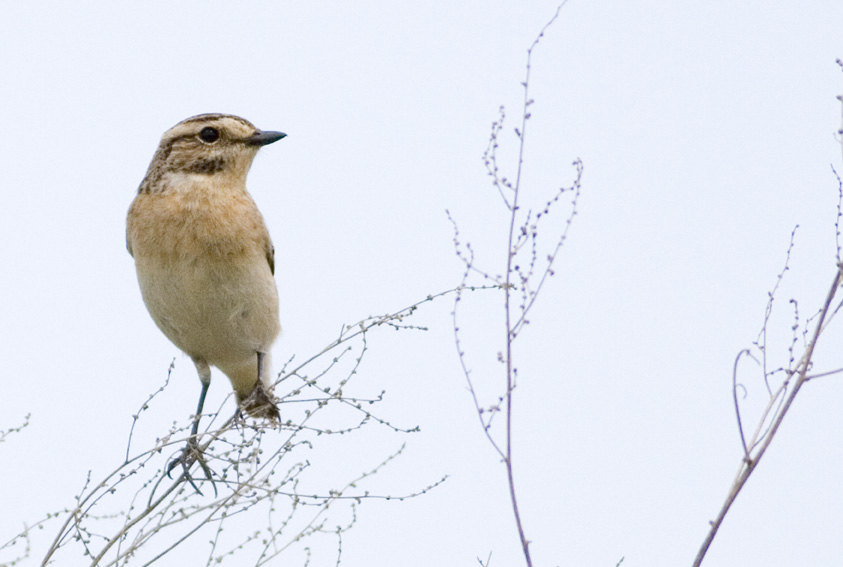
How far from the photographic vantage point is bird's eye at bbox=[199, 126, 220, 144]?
22.9 ft

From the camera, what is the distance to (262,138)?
690cm

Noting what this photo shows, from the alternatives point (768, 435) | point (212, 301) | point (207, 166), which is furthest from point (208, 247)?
point (768, 435)

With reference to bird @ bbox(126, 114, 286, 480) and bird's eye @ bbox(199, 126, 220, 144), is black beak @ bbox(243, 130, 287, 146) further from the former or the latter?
bird's eye @ bbox(199, 126, 220, 144)

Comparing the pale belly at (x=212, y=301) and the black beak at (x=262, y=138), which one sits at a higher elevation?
the black beak at (x=262, y=138)

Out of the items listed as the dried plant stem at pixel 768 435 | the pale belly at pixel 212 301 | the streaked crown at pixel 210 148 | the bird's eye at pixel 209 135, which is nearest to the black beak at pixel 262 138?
the streaked crown at pixel 210 148

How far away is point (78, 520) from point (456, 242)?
2.01m

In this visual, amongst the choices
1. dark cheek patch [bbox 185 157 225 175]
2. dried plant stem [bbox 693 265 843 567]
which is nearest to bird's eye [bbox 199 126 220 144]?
dark cheek patch [bbox 185 157 225 175]

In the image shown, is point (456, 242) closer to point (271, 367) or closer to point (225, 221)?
point (225, 221)

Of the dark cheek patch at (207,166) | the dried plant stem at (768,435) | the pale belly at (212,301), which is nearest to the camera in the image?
the dried plant stem at (768,435)

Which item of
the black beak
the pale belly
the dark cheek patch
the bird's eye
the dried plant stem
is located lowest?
the dried plant stem

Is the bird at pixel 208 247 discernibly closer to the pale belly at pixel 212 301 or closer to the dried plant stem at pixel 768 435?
the pale belly at pixel 212 301

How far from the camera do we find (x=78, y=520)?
14.0ft

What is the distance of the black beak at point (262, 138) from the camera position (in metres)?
6.89

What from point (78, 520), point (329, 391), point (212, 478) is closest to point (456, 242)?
point (329, 391)
